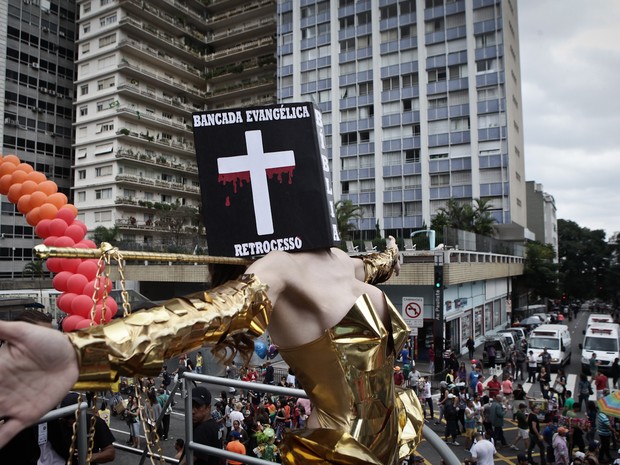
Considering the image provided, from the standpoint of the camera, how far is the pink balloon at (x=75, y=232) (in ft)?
10.5

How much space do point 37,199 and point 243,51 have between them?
5042 centimetres

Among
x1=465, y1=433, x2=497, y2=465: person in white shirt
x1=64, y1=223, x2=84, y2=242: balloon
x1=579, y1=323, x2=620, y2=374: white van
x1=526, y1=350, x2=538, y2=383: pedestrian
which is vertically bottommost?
x1=526, y1=350, x2=538, y2=383: pedestrian

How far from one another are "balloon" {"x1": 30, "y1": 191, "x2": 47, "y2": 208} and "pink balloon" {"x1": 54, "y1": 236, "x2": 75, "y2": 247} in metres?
0.39

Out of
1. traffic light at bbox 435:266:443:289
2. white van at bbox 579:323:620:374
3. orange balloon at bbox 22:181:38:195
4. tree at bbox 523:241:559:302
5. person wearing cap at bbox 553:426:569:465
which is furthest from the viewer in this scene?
tree at bbox 523:241:559:302

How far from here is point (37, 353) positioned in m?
1.20

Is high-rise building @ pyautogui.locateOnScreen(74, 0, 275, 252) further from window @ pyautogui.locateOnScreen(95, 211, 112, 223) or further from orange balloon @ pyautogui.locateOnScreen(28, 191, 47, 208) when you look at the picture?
orange balloon @ pyautogui.locateOnScreen(28, 191, 47, 208)

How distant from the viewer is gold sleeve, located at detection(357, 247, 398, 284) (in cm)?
338

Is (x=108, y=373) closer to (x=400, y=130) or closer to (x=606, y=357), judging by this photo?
(x=606, y=357)

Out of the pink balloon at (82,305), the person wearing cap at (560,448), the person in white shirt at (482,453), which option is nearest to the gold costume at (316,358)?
the pink balloon at (82,305)

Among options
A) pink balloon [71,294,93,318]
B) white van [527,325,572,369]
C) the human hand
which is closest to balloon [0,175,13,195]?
pink balloon [71,294,93,318]

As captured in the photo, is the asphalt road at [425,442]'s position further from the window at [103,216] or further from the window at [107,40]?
the window at [107,40]

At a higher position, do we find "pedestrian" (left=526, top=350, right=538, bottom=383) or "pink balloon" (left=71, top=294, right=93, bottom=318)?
"pink balloon" (left=71, top=294, right=93, bottom=318)

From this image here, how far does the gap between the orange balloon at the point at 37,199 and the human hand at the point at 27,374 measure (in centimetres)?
241

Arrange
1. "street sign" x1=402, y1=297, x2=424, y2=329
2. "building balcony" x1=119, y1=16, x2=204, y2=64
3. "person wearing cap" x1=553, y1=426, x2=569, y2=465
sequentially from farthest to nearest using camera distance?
"building balcony" x1=119, y1=16, x2=204, y2=64 < "street sign" x1=402, y1=297, x2=424, y2=329 < "person wearing cap" x1=553, y1=426, x2=569, y2=465
